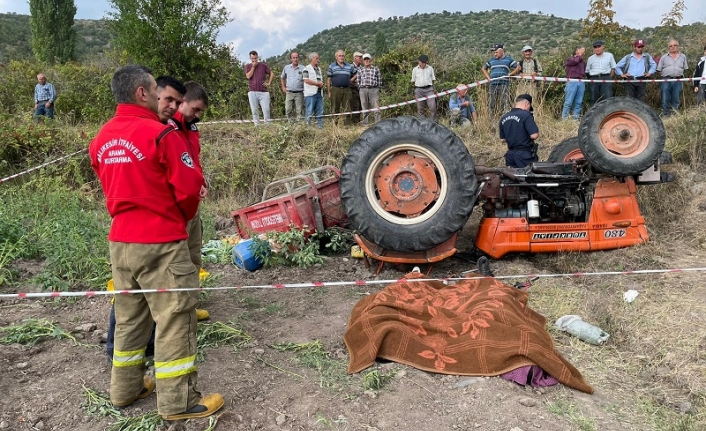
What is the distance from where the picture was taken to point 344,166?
4.91m

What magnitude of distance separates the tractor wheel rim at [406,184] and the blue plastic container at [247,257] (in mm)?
1372

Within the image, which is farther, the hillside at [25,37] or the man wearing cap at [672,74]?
the hillside at [25,37]

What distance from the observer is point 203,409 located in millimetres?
2646

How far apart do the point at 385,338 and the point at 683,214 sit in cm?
480

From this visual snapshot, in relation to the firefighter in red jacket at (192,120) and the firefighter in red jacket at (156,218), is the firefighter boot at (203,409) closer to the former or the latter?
the firefighter in red jacket at (156,218)

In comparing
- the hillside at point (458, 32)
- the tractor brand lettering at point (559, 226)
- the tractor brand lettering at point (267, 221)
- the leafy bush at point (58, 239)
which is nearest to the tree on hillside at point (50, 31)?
the hillside at point (458, 32)

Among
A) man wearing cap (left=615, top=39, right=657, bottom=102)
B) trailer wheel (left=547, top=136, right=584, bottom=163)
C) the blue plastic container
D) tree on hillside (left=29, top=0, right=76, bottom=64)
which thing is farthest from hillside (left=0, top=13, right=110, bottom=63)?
trailer wheel (left=547, top=136, right=584, bottom=163)

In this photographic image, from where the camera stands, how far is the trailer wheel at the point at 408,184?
15.3ft

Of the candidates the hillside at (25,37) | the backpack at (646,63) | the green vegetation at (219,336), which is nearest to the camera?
the green vegetation at (219,336)

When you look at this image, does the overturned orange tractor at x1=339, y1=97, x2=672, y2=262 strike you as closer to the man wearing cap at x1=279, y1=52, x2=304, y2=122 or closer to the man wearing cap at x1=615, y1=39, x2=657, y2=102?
the man wearing cap at x1=615, y1=39, x2=657, y2=102

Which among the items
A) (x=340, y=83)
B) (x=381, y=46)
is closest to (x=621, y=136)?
(x=340, y=83)

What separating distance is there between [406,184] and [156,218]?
2741 millimetres

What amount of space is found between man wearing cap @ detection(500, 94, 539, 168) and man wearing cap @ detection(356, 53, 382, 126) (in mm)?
3953

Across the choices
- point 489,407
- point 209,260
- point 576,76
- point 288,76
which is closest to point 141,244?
point 489,407
